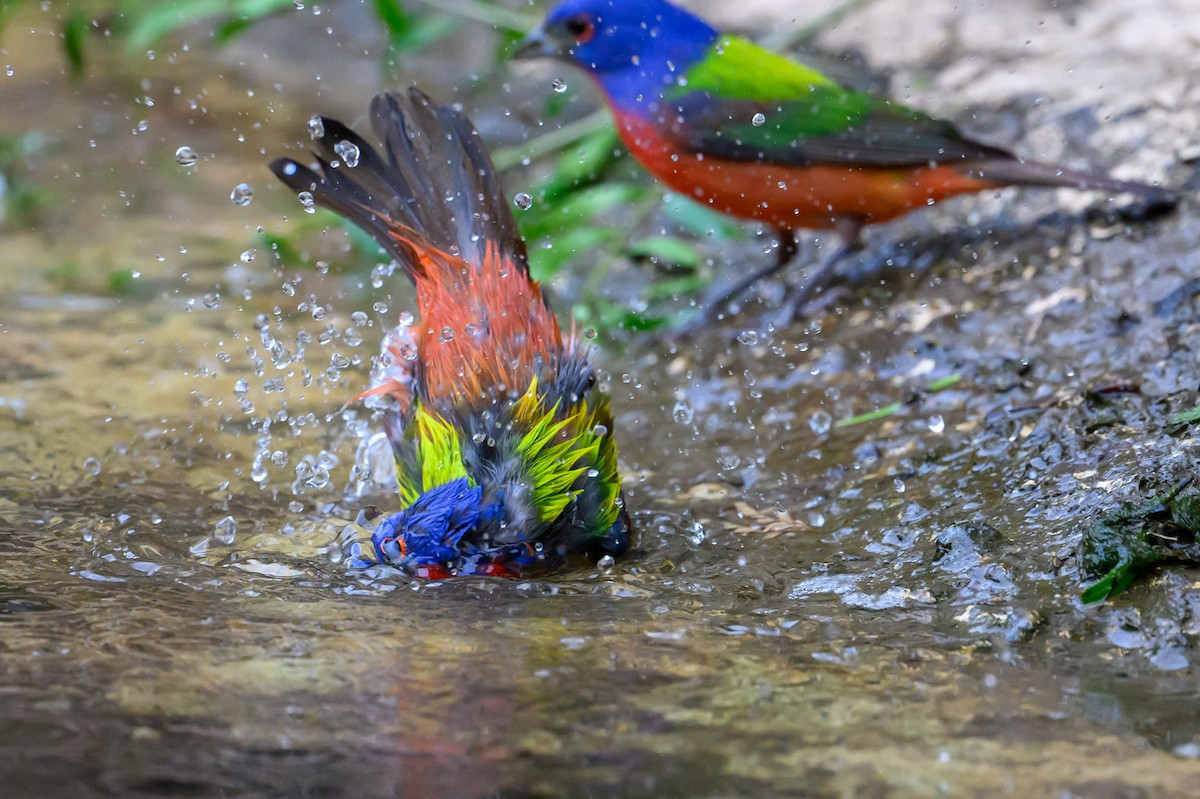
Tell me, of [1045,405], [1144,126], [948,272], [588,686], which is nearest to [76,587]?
[588,686]

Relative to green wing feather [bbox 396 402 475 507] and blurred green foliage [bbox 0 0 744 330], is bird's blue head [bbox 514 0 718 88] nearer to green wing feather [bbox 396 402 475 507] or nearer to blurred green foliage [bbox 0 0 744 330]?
blurred green foliage [bbox 0 0 744 330]

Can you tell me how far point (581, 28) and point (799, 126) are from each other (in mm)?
868

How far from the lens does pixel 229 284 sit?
16.7ft

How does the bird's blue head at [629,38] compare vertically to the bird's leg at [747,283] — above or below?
above

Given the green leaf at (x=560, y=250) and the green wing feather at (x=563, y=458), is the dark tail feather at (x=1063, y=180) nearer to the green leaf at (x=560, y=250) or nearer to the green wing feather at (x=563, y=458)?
the green leaf at (x=560, y=250)

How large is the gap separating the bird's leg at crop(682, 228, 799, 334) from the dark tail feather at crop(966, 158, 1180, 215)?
704 mm

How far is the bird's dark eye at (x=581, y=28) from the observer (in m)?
4.56

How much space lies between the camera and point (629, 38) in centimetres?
454

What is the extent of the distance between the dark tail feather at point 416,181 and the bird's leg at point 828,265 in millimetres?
1386

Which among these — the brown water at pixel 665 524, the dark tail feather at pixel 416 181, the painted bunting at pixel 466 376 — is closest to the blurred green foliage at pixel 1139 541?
the brown water at pixel 665 524

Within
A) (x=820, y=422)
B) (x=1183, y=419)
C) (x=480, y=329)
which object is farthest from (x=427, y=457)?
(x=1183, y=419)

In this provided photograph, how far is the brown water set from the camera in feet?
5.93

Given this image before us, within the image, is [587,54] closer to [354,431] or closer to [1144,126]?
[354,431]

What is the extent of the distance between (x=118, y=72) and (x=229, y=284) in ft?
9.43
